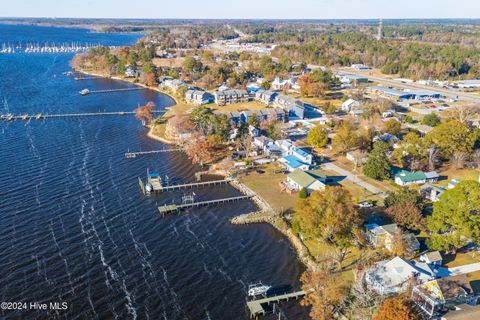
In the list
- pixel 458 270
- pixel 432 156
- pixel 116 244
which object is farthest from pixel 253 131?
pixel 458 270

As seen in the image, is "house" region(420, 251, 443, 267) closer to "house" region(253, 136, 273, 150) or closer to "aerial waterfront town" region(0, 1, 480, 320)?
"aerial waterfront town" region(0, 1, 480, 320)

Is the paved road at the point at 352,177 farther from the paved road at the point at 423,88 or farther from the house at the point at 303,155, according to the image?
the paved road at the point at 423,88

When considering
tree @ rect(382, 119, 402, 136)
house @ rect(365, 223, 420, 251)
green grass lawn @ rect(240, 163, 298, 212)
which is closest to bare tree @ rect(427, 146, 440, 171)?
tree @ rect(382, 119, 402, 136)

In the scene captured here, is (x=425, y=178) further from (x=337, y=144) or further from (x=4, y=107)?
(x=4, y=107)

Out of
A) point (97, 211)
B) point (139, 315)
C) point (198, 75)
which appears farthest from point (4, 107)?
point (139, 315)

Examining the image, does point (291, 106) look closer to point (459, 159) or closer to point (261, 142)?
point (261, 142)
